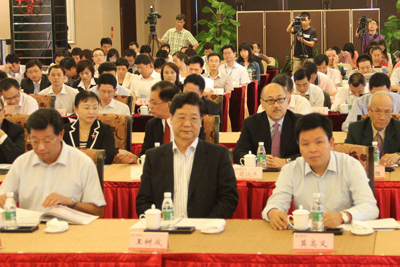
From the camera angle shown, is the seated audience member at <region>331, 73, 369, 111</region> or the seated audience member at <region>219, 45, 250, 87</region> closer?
the seated audience member at <region>331, 73, 369, 111</region>

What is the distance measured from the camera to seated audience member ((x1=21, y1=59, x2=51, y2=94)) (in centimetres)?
775

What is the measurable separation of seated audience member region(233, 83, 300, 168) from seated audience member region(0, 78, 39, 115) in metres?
2.42

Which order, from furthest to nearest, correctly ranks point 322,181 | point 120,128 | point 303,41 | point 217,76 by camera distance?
point 303,41
point 217,76
point 120,128
point 322,181

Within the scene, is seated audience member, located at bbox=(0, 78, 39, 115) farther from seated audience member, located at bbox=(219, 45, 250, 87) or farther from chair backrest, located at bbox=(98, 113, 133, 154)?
seated audience member, located at bbox=(219, 45, 250, 87)

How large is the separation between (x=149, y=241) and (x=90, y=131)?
6.41ft

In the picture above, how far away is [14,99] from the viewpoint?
5516 mm

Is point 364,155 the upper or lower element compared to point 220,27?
lower

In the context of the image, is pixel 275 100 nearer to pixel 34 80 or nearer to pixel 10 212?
pixel 10 212

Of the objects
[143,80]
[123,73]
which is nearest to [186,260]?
[143,80]

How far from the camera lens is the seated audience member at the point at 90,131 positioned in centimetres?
400

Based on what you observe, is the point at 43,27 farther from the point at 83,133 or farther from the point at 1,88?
the point at 83,133

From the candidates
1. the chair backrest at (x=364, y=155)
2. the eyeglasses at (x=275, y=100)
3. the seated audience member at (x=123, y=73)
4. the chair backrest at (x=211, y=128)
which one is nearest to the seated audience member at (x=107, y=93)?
the chair backrest at (x=211, y=128)

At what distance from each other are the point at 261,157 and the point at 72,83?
14.9ft

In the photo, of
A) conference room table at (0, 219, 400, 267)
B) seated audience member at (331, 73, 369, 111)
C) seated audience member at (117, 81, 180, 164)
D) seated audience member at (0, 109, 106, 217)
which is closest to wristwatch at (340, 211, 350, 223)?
conference room table at (0, 219, 400, 267)
